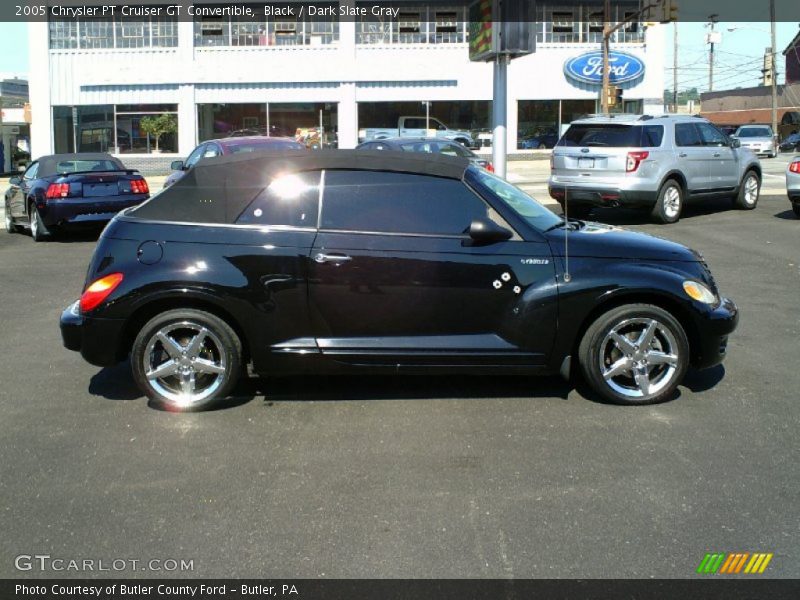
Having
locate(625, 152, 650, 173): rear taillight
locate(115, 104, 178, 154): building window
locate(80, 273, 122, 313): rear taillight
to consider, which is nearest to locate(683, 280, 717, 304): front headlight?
locate(80, 273, 122, 313): rear taillight

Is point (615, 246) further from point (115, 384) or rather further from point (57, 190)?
point (57, 190)

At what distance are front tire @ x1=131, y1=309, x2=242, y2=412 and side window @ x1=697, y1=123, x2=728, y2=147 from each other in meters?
12.5

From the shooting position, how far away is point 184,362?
5.41 meters

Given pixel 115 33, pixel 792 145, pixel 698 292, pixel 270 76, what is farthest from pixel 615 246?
pixel 792 145

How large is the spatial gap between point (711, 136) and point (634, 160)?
7.40 feet

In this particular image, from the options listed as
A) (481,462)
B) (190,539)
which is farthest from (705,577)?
(190,539)

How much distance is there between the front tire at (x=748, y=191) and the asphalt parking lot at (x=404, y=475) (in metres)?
10.9

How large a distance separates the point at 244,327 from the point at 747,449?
3091 mm

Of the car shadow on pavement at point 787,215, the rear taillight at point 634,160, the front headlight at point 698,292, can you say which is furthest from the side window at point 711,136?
the front headlight at point 698,292

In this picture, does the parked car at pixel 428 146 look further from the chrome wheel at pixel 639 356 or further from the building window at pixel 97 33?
the building window at pixel 97 33

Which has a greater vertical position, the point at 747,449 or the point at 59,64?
the point at 59,64

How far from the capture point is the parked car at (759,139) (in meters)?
40.0
